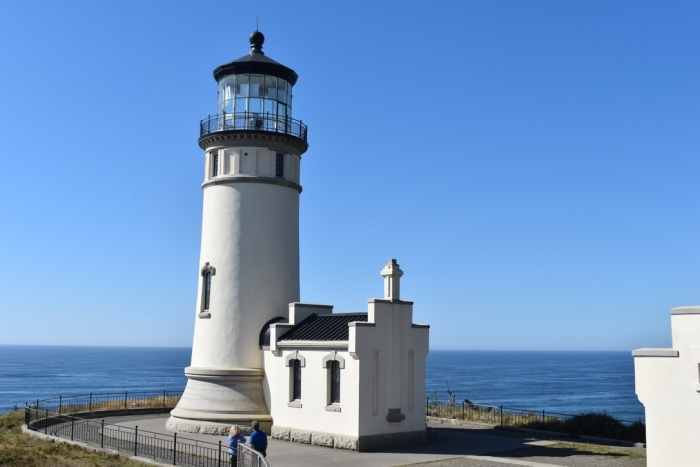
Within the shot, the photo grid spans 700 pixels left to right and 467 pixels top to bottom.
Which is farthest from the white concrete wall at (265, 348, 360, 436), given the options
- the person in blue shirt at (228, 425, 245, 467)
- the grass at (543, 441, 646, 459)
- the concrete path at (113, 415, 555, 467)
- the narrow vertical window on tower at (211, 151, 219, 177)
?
the narrow vertical window on tower at (211, 151, 219, 177)

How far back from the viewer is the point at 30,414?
25391 millimetres

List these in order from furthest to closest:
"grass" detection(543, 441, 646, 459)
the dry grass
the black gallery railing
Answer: the dry grass < "grass" detection(543, 441, 646, 459) < the black gallery railing

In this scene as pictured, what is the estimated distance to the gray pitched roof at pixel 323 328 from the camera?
22719 mm

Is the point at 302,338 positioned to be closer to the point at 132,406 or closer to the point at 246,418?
the point at 246,418

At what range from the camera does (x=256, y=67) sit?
85.9 feet

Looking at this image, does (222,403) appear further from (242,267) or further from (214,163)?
(214,163)

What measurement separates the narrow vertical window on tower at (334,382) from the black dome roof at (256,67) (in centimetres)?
1124

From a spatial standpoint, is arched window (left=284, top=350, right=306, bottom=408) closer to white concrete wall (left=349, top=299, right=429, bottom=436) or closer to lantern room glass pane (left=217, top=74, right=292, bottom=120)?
white concrete wall (left=349, top=299, right=429, bottom=436)

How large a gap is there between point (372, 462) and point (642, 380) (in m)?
7.92

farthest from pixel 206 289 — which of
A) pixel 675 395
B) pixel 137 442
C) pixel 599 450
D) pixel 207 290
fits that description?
pixel 675 395

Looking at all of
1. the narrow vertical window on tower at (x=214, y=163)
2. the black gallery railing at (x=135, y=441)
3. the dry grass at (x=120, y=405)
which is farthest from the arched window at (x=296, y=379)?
the dry grass at (x=120, y=405)

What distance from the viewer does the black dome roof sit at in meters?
26.2

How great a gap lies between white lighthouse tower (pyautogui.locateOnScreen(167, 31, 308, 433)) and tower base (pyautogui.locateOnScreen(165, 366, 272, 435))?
0.04 m

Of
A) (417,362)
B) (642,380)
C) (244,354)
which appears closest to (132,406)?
(244,354)
